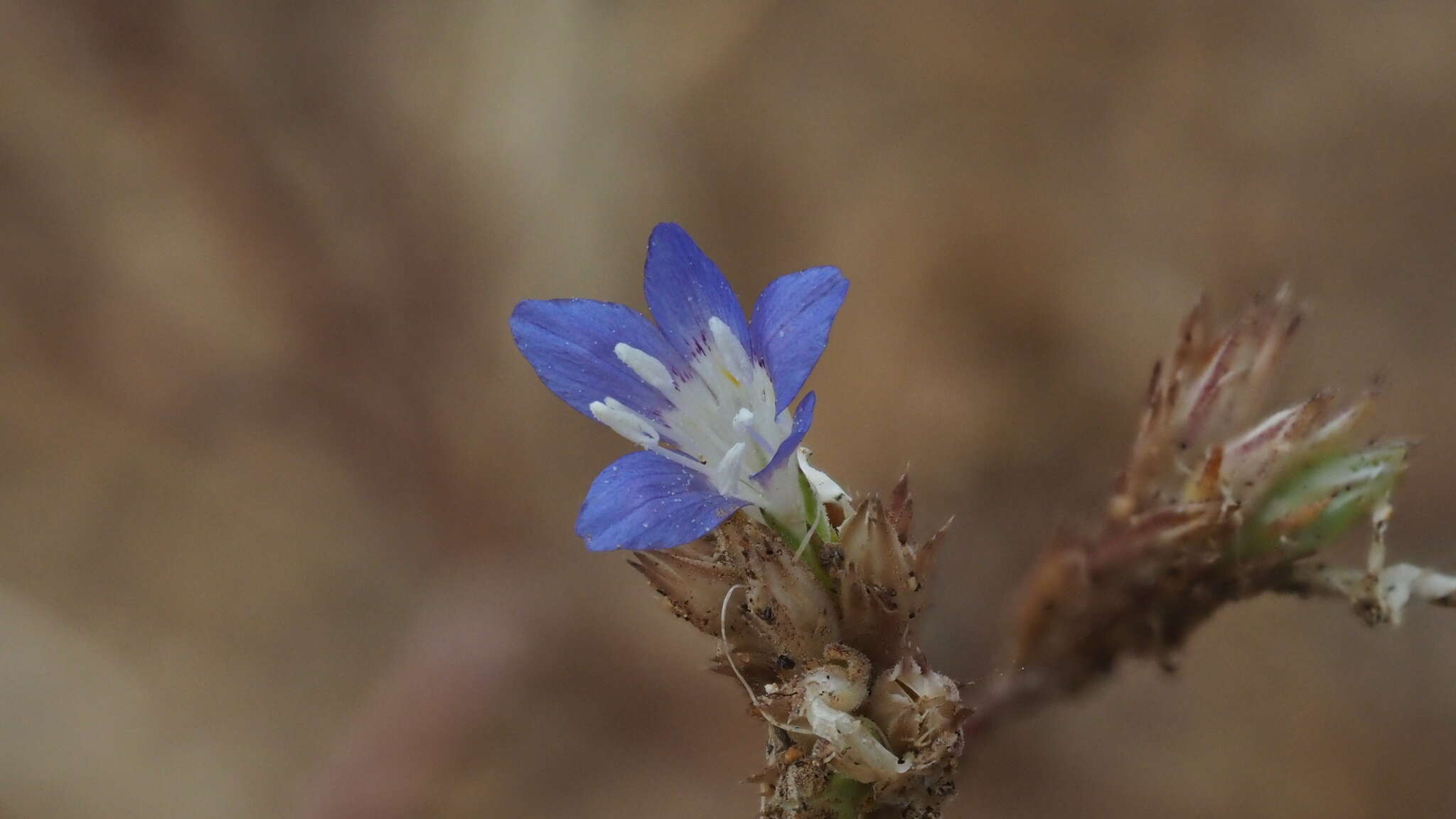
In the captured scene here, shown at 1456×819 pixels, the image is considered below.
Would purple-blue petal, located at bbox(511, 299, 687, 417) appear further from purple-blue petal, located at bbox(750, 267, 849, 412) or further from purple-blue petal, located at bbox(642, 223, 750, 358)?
purple-blue petal, located at bbox(750, 267, 849, 412)

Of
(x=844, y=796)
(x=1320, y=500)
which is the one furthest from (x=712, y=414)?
(x=1320, y=500)

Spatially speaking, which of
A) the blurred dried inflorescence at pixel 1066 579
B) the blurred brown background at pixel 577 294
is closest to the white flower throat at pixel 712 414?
the blurred dried inflorescence at pixel 1066 579

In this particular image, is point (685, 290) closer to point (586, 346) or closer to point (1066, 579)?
point (586, 346)

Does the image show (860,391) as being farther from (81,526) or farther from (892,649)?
(81,526)

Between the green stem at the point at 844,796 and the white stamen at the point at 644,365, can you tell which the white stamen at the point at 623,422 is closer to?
the white stamen at the point at 644,365

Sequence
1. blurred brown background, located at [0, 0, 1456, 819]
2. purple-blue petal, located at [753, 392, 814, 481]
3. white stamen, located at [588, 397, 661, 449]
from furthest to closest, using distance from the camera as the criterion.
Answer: blurred brown background, located at [0, 0, 1456, 819], white stamen, located at [588, 397, 661, 449], purple-blue petal, located at [753, 392, 814, 481]

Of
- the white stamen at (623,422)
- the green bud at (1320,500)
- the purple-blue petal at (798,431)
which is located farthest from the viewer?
the green bud at (1320,500)

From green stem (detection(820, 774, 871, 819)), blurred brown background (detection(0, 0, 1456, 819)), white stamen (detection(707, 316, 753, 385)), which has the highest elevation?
blurred brown background (detection(0, 0, 1456, 819))

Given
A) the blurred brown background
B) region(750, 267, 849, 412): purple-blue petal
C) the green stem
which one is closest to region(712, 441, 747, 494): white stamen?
region(750, 267, 849, 412): purple-blue petal
